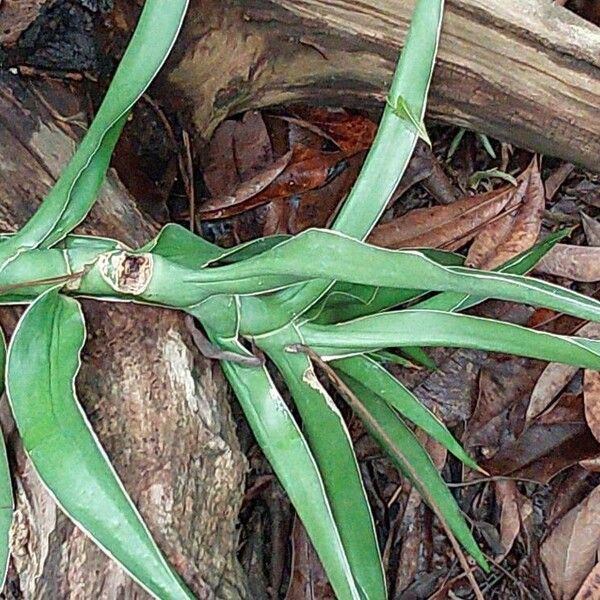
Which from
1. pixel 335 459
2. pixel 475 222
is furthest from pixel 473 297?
pixel 475 222

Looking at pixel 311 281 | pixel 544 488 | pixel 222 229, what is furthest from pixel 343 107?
pixel 544 488

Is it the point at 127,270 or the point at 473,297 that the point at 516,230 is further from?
the point at 127,270

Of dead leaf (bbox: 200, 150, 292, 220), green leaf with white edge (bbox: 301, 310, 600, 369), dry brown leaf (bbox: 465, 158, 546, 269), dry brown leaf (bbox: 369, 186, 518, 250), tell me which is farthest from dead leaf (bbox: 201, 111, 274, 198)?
green leaf with white edge (bbox: 301, 310, 600, 369)

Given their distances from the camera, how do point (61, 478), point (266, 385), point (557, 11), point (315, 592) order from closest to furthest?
point (61, 478) < point (266, 385) < point (557, 11) < point (315, 592)

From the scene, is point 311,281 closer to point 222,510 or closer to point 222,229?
point 222,510

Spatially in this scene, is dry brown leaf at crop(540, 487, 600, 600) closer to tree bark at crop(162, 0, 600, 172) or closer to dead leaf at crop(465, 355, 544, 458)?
dead leaf at crop(465, 355, 544, 458)
